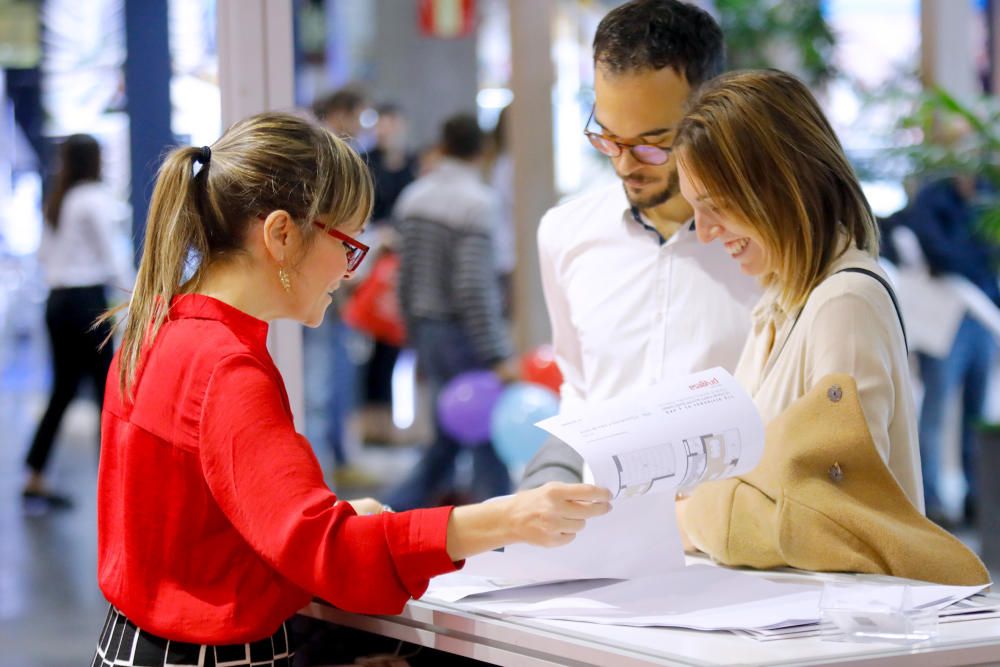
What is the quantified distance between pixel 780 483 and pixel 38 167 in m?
14.6

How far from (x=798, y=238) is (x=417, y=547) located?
0.75m

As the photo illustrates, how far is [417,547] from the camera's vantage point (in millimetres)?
1578

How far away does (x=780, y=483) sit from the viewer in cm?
179

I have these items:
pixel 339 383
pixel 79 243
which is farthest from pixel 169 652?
pixel 339 383

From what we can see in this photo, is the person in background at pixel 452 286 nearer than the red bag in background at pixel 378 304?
Yes

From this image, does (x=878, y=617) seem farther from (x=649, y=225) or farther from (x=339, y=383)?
(x=339, y=383)

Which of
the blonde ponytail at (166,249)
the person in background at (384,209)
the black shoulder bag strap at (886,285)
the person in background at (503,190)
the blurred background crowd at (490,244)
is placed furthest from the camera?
the person in background at (384,209)

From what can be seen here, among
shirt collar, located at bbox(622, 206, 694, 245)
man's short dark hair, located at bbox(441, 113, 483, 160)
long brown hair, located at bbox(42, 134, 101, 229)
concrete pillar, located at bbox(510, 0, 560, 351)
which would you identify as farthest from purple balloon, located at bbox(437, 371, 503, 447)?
shirt collar, located at bbox(622, 206, 694, 245)

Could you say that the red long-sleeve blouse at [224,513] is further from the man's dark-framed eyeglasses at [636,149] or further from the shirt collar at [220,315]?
the man's dark-framed eyeglasses at [636,149]

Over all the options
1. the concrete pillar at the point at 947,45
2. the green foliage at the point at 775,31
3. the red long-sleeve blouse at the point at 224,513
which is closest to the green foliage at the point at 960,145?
the concrete pillar at the point at 947,45

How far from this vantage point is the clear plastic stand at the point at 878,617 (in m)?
1.51

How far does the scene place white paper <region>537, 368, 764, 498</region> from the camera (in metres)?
1.53

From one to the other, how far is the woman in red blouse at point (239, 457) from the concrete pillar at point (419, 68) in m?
10.1

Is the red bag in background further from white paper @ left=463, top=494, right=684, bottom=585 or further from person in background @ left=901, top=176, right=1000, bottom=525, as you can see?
white paper @ left=463, top=494, right=684, bottom=585
